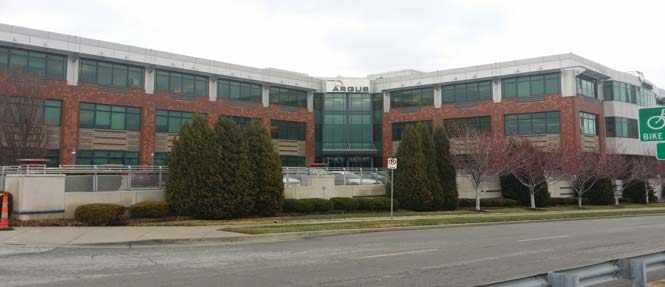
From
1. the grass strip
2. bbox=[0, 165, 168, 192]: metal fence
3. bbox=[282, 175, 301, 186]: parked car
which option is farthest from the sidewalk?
bbox=[282, 175, 301, 186]: parked car

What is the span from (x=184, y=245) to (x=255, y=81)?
36554 mm

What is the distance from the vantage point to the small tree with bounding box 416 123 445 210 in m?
30.1

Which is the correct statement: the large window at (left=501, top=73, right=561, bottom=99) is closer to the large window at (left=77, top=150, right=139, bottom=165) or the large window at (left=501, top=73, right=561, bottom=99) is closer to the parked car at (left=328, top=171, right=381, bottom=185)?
the parked car at (left=328, top=171, right=381, bottom=185)

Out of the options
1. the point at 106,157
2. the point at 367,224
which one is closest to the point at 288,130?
the point at 106,157

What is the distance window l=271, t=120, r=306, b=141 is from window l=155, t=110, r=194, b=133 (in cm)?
928

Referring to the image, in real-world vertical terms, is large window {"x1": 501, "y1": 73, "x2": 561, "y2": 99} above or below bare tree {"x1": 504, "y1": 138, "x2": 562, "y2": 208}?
above

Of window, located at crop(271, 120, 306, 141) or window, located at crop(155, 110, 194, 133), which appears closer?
window, located at crop(155, 110, 194, 133)

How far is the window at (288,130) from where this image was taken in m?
52.1

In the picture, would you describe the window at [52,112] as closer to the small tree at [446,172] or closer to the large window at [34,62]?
the large window at [34,62]

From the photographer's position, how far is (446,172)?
31641 millimetres

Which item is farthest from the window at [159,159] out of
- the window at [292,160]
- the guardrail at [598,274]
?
the guardrail at [598,274]

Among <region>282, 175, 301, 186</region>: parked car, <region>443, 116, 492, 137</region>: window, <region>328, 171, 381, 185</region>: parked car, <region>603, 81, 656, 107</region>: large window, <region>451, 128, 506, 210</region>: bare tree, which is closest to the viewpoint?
<region>282, 175, 301, 186</region>: parked car

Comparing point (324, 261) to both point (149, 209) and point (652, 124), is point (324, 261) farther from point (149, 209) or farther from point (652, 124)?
point (149, 209)

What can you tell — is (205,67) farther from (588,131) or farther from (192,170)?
(588,131)
